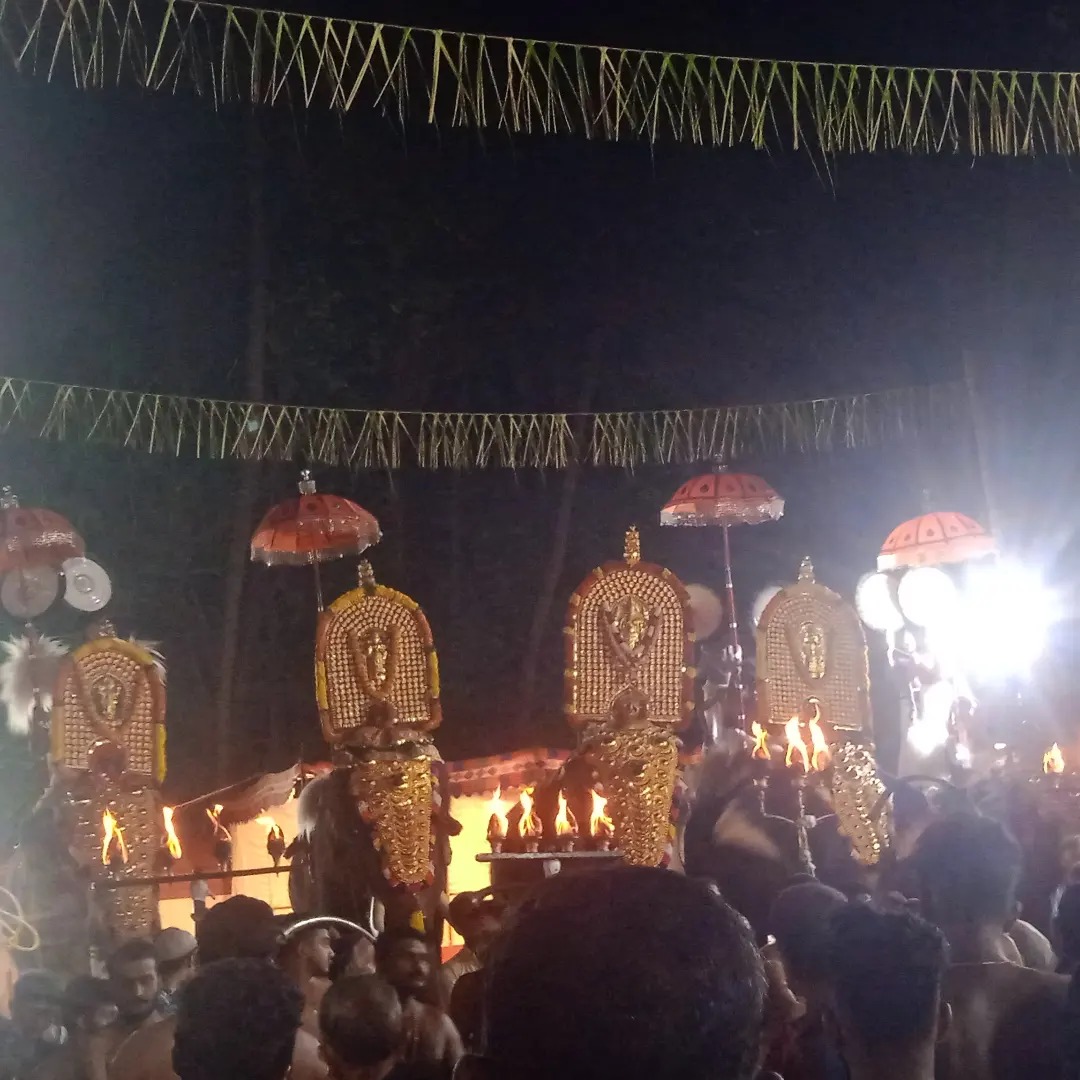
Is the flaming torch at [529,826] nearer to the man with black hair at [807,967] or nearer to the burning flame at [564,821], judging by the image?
the burning flame at [564,821]

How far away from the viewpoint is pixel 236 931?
9.16 ft

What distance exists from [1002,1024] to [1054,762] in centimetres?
359

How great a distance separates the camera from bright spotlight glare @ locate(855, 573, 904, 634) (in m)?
7.22

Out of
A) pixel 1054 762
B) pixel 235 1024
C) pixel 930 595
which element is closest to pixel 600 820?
pixel 1054 762

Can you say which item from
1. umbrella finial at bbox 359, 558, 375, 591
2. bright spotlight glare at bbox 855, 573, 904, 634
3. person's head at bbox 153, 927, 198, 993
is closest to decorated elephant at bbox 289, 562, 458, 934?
umbrella finial at bbox 359, 558, 375, 591

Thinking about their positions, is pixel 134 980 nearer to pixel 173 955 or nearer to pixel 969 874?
pixel 173 955

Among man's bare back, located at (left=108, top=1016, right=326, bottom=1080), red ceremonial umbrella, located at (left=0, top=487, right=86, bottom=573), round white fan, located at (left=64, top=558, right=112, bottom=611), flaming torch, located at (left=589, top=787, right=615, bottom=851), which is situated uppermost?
red ceremonial umbrella, located at (left=0, top=487, right=86, bottom=573)

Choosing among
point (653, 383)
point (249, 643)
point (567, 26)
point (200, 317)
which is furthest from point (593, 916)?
point (249, 643)

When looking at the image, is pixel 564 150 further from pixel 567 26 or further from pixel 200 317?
pixel 200 317

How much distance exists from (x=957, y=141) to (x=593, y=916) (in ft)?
12.5

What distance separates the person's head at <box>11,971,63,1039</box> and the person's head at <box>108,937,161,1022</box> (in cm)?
14

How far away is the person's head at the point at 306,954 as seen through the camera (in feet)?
11.1

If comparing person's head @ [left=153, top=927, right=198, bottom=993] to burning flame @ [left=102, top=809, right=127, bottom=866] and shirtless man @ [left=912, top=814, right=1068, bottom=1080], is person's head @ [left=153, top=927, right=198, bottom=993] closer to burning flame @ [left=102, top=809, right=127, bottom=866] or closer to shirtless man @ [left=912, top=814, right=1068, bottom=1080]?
burning flame @ [left=102, top=809, right=127, bottom=866]

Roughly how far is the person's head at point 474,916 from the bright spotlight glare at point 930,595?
4239 millimetres
